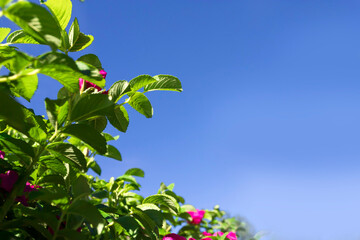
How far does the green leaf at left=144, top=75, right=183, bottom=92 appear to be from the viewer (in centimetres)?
111

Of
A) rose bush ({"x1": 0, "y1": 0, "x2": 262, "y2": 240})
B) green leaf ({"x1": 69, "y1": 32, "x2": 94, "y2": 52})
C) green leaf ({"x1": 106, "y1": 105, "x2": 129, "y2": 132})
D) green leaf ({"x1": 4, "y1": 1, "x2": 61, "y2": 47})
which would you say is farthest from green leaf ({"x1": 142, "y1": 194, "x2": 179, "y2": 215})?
green leaf ({"x1": 4, "y1": 1, "x2": 61, "y2": 47})

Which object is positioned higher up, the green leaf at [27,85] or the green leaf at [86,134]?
the green leaf at [27,85]

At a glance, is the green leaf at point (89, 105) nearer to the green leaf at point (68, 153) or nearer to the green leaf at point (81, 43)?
the green leaf at point (68, 153)

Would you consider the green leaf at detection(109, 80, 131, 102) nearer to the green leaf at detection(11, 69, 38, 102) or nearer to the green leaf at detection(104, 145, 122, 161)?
the green leaf at detection(11, 69, 38, 102)

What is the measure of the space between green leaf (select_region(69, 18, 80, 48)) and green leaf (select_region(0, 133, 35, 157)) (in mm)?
326

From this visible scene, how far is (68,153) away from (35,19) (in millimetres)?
394

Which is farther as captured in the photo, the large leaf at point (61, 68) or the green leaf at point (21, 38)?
the green leaf at point (21, 38)

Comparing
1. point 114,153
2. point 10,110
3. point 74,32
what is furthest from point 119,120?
point 114,153

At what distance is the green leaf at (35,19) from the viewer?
69cm

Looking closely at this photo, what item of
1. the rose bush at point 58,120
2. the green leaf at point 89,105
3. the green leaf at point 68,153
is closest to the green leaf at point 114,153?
the rose bush at point 58,120

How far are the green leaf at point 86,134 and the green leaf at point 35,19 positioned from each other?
0.84 ft

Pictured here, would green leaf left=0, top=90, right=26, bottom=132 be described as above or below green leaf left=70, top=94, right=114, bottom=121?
below

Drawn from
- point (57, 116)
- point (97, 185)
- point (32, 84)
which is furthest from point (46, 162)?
point (97, 185)

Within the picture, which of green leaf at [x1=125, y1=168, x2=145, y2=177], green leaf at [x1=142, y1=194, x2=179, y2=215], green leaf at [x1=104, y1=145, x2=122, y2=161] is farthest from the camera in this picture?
green leaf at [x1=125, y1=168, x2=145, y2=177]
